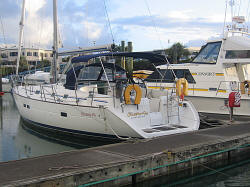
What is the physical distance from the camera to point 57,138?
442 inches

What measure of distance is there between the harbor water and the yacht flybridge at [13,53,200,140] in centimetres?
70

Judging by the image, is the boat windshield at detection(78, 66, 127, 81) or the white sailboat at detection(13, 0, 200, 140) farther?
the boat windshield at detection(78, 66, 127, 81)

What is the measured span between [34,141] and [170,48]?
A: 37779 mm

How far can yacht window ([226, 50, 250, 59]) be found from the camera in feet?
46.8

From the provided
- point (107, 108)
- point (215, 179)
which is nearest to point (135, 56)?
point (107, 108)

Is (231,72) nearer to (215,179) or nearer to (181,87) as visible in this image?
(181,87)

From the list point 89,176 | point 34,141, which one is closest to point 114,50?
point 34,141

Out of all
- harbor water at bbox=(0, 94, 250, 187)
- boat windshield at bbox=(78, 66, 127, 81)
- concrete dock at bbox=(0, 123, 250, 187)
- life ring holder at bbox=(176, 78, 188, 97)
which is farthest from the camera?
boat windshield at bbox=(78, 66, 127, 81)

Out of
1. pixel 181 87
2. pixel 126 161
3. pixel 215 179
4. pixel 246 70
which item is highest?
pixel 246 70

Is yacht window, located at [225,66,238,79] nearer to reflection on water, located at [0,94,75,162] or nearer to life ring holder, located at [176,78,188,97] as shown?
life ring holder, located at [176,78,188,97]

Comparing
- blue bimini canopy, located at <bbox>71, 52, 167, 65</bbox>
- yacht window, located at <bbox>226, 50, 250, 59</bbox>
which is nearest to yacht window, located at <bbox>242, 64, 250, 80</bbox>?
yacht window, located at <bbox>226, 50, 250, 59</bbox>

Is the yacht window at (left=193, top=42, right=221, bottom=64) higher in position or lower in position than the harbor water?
higher

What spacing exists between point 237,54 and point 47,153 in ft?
31.8

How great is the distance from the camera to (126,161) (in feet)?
20.1
